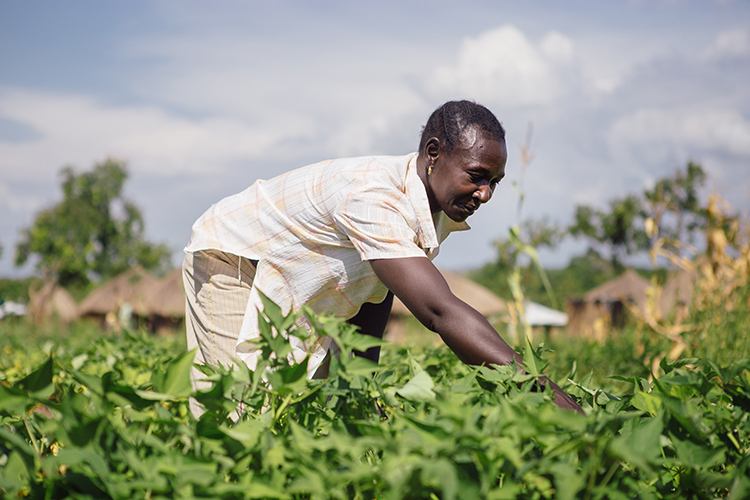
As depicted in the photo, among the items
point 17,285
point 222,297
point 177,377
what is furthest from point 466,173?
point 17,285

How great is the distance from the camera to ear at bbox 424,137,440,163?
1.89 m

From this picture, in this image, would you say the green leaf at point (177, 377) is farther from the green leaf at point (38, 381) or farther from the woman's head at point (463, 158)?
the woman's head at point (463, 158)

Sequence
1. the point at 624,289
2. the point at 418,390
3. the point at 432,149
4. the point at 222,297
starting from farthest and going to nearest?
the point at 624,289, the point at 222,297, the point at 432,149, the point at 418,390

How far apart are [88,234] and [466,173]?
129 feet

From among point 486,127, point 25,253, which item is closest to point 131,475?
point 486,127

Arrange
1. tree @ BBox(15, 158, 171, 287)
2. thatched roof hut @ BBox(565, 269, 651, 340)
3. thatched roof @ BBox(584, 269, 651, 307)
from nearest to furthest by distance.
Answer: thatched roof @ BBox(584, 269, 651, 307) → thatched roof hut @ BBox(565, 269, 651, 340) → tree @ BBox(15, 158, 171, 287)

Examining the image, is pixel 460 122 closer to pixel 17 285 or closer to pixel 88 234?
pixel 88 234

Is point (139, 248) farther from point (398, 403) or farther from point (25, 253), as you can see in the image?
point (398, 403)

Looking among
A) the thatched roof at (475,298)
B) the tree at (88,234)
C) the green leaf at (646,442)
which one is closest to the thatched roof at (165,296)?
the thatched roof at (475,298)

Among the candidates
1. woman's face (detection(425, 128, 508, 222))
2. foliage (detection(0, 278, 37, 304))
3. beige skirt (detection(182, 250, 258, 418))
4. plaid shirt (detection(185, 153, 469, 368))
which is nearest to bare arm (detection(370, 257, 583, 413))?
plaid shirt (detection(185, 153, 469, 368))

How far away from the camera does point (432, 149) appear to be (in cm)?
191

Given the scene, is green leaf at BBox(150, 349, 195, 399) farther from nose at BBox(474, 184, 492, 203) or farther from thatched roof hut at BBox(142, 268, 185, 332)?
thatched roof hut at BBox(142, 268, 185, 332)

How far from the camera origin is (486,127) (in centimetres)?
180

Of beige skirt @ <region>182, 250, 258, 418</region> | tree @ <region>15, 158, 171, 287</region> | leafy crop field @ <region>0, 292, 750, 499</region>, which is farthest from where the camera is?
tree @ <region>15, 158, 171, 287</region>
